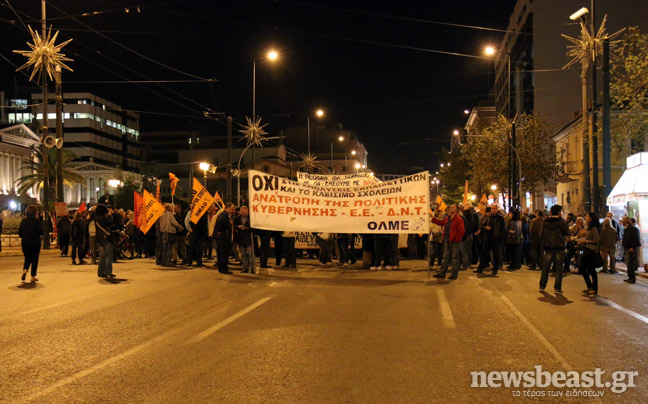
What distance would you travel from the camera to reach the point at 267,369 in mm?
6125

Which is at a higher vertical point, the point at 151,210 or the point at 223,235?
the point at 151,210

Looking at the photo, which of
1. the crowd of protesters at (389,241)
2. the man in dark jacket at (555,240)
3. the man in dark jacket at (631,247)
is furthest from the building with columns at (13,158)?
the man in dark jacket at (555,240)

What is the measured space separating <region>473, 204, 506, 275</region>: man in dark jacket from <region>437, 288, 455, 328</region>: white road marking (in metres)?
4.45

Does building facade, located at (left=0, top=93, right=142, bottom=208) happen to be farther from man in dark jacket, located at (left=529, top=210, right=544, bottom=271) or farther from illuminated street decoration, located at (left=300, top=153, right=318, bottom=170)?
man in dark jacket, located at (left=529, top=210, right=544, bottom=271)

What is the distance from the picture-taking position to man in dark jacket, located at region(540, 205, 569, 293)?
1202cm

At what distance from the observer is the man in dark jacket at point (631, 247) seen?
48.2 feet

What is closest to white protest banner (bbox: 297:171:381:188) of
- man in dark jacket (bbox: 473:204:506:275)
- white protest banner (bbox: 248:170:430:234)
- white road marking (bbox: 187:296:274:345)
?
white protest banner (bbox: 248:170:430:234)

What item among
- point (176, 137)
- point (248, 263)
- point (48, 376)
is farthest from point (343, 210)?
point (176, 137)

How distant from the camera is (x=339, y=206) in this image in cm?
1556

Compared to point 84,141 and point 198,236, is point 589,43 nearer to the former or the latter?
point 198,236

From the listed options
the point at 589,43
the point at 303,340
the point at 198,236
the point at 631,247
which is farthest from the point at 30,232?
the point at 589,43

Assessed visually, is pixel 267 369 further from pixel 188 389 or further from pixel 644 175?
pixel 644 175

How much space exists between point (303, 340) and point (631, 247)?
1102cm

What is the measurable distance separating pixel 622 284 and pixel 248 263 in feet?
30.1
